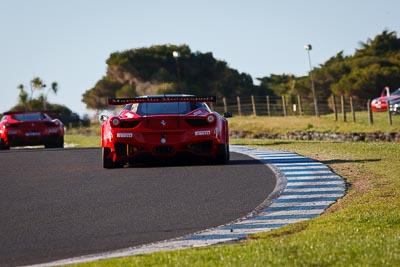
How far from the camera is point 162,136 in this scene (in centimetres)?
1803

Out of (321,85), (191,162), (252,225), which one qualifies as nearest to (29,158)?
(191,162)

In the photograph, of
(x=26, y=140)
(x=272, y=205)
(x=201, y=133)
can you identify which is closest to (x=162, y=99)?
(x=201, y=133)

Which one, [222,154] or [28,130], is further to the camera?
[28,130]

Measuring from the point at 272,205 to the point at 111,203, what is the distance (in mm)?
2047

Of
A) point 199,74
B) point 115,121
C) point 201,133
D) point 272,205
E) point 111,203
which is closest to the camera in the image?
point 272,205

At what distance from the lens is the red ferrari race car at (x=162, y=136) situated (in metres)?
18.0

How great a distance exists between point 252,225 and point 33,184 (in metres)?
6.03

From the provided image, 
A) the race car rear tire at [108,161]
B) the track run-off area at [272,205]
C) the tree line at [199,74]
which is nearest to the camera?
the track run-off area at [272,205]

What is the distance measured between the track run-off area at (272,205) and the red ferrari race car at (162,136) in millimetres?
588

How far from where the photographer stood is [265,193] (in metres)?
14.0

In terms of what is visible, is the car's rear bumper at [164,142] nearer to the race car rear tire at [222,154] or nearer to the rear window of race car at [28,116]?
the race car rear tire at [222,154]

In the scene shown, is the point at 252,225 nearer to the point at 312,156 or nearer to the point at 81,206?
the point at 81,206

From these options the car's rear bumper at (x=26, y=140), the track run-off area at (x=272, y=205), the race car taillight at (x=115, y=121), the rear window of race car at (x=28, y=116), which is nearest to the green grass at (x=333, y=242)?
the track run-off area at (x=272, y=205)

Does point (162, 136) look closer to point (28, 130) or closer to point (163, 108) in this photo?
point (163, 108)
